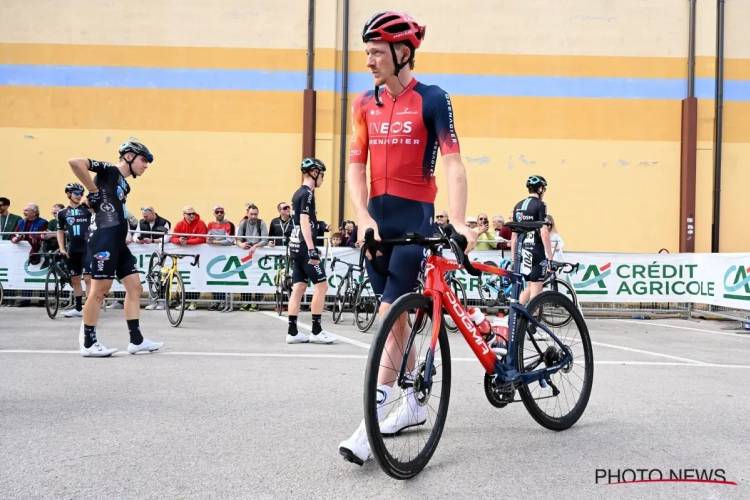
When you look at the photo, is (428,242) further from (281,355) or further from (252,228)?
(252,228)

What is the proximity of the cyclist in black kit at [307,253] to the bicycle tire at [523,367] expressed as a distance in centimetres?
432

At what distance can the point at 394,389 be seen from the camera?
3.07 m

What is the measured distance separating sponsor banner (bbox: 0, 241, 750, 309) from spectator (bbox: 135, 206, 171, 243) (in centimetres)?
17

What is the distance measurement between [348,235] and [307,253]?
17.7 feet

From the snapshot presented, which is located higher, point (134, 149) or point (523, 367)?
point (134, 149)

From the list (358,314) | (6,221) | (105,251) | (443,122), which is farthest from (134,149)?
(6,221)

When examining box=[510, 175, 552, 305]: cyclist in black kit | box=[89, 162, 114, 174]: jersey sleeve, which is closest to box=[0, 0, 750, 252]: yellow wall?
box=[510, 175, 552, 305]: cyclist in black kit

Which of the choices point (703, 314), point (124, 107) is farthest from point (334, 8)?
point (703, 314)

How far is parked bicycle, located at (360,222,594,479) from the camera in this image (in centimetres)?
287

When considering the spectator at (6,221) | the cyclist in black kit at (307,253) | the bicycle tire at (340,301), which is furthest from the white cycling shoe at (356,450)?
the spectator at (6,221)

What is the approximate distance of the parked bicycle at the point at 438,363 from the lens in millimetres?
2873

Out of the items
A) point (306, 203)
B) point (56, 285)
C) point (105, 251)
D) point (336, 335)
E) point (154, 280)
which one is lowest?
point (336, 335)

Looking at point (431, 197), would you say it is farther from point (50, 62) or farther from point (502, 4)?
point (50, 62)

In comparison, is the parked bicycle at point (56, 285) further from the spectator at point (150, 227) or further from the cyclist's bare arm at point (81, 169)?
the cyclist's bare arm at point (81, 169)
